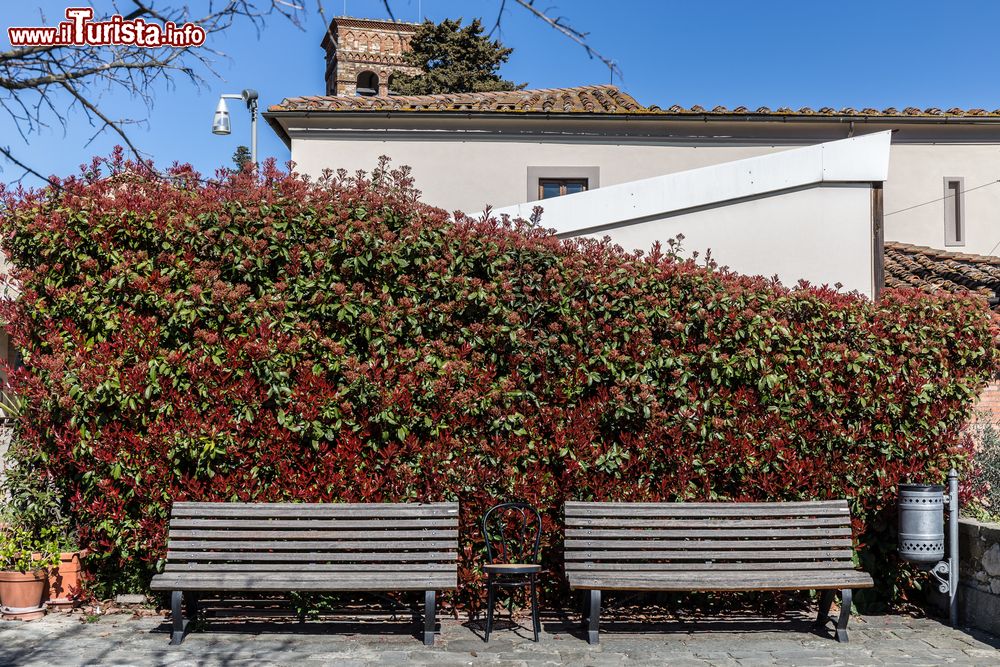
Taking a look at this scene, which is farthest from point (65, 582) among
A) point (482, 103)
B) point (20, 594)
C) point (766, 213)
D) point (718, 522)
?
point (482, 103)

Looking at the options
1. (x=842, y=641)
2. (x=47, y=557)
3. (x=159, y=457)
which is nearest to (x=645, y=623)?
(x=842, y=641)

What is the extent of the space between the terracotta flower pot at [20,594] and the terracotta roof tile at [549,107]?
29.3 ft

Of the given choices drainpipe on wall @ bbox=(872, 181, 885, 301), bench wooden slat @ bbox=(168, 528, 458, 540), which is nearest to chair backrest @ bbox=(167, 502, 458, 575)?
bench wooden slat @ bbox=(168, 528, 458, 540)

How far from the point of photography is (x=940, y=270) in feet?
38.7

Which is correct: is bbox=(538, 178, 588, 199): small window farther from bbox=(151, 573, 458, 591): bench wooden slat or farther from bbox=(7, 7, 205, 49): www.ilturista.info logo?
bbox=(7, 7, 205, 49): www.ilturista.info logo

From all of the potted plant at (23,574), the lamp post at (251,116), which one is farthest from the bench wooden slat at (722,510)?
the lamp post at (251,116)

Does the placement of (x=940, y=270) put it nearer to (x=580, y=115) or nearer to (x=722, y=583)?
(x=580, y=115)

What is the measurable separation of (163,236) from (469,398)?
8.02 ft

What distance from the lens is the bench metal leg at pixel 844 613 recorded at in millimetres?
5984

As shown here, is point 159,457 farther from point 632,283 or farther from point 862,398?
point 862,398

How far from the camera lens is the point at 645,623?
6480 millimetres

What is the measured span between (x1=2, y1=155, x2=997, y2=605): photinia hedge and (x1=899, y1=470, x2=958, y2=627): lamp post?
0.29 m

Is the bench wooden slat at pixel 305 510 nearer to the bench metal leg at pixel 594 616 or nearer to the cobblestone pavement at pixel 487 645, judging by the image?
the cobblestone pavement at pixel 487 645

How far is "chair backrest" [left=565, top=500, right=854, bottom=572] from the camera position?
620 cm
